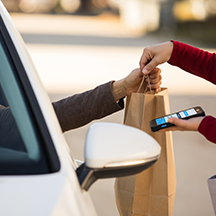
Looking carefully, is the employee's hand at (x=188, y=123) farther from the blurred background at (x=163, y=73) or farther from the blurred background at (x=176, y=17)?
the blurred background at (x=176, y=17)

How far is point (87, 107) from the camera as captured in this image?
1.55m

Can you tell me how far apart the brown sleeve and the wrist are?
0.03 metres

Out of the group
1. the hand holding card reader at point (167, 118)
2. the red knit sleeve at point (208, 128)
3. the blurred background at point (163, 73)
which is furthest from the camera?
the blurred background at point (163, 73)

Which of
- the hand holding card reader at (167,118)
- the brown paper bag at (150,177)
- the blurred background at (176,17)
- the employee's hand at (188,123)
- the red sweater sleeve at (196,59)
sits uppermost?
the red sweater sleeve at (196,59)

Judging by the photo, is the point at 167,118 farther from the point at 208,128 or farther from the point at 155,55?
the point at 155,55

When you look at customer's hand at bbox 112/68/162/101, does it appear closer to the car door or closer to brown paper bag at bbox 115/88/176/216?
brown paper bag at bbox 115/88/176/216

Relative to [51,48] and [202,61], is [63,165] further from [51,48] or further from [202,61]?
[51,48]

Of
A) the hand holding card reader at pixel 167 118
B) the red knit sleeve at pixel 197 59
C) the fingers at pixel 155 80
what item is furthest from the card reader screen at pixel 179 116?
the red knit sleeve at pixel 197 59

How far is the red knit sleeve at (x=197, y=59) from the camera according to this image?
1.43m

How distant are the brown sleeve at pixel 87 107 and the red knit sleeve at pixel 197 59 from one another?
0.38m

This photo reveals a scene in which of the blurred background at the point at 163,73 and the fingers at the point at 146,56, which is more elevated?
the fingers at the point at 146,56

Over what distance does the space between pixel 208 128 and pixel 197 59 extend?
20.3 inches

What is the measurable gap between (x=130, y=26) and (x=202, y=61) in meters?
17.0

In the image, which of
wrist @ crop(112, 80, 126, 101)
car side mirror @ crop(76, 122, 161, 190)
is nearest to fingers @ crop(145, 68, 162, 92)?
wrist @ crop(112, 80, 126, 101)
